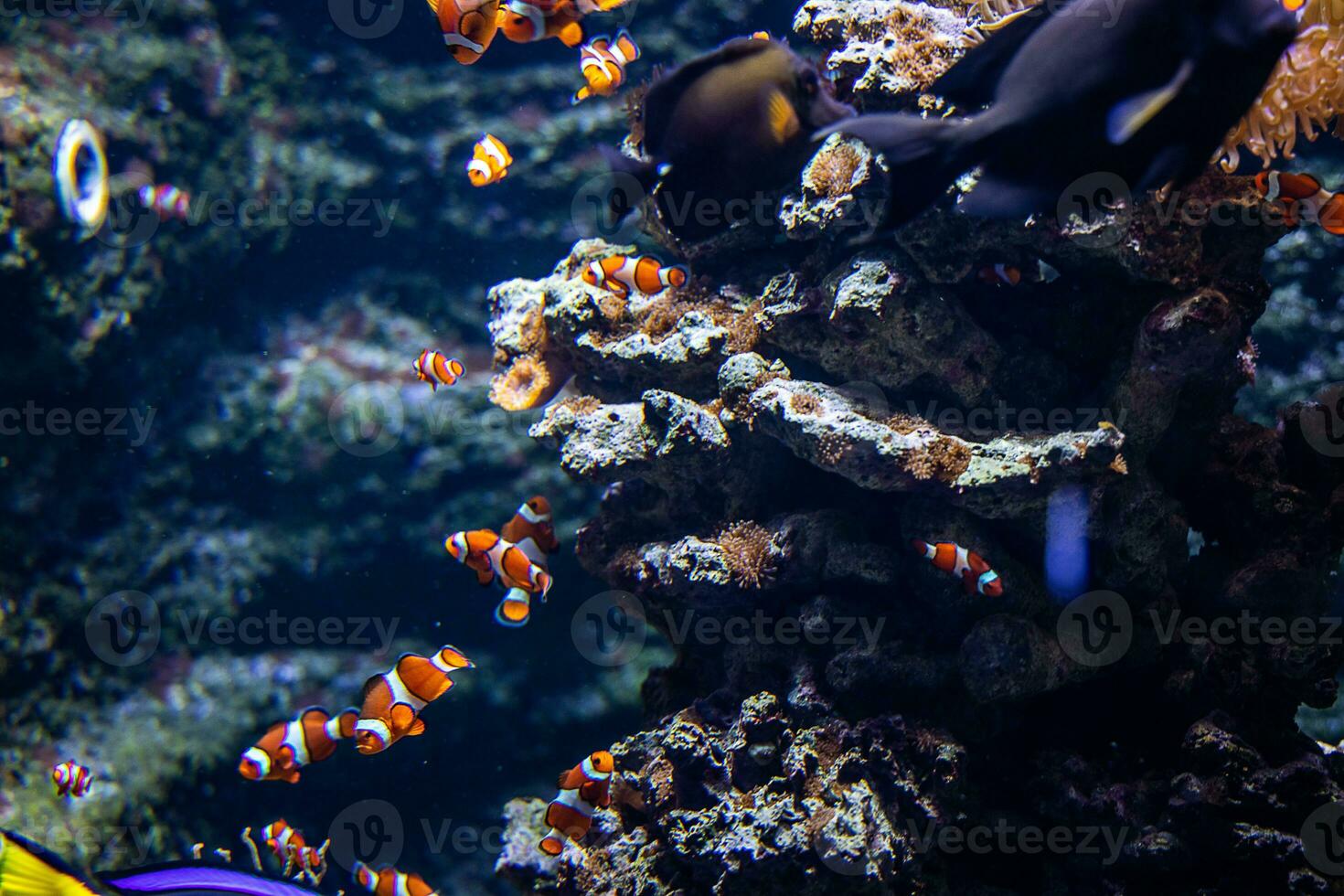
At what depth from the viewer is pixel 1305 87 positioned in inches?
114

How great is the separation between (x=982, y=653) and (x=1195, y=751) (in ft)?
2.92

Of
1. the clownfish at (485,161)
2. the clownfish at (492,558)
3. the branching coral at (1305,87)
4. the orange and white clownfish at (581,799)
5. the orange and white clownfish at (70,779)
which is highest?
the branching coral at (1305,87)

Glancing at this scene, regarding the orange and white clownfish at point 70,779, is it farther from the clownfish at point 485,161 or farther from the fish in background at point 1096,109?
the fish in background at point 1096,109

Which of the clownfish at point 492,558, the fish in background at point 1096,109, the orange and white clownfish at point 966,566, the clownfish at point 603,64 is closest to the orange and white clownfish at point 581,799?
the clownfish at point 492,558

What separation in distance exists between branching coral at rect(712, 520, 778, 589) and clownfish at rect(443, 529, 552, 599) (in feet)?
3.09

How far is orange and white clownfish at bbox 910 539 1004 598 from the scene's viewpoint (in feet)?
9.98

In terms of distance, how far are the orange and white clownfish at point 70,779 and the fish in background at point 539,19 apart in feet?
17.9

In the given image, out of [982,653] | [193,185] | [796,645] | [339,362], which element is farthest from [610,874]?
[193,185]

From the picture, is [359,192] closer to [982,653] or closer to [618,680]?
[618,680]

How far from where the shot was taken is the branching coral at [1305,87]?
2883mm

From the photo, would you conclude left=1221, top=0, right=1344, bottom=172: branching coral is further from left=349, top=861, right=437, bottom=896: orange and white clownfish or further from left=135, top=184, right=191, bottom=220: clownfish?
left=135, top=184, right=191, bottom=220: clownfish

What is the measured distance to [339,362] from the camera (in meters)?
5.95

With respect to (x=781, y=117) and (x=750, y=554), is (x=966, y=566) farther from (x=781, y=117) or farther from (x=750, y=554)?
(x=781, y=117)

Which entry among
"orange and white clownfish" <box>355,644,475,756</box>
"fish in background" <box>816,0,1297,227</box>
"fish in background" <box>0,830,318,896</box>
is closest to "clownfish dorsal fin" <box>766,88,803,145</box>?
"fish in background" <box>816,0,1297,227</box>
